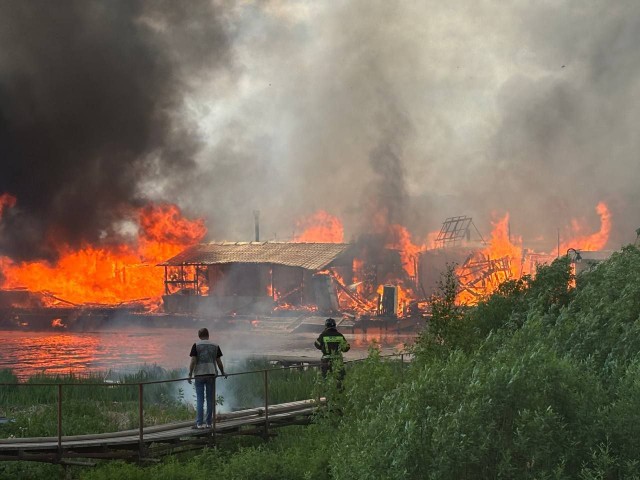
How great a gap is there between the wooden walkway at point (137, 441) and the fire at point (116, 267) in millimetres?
40870

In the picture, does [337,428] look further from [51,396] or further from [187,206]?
[187,206]

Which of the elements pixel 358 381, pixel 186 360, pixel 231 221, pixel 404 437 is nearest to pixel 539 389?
pixel 404 437

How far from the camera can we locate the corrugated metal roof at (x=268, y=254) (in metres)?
49.8

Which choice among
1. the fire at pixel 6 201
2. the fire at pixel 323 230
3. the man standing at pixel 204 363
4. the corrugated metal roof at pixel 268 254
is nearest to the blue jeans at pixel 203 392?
the man standing at pixel 204 363

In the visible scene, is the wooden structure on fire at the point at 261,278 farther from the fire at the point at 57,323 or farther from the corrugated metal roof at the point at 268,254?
the fire at the point at 57,323

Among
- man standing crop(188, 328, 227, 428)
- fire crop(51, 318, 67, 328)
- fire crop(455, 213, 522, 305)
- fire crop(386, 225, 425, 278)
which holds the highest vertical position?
fire crop(386, 225, 425, 278)

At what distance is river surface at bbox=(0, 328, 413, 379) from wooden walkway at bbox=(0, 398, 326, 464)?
12445 millimetres

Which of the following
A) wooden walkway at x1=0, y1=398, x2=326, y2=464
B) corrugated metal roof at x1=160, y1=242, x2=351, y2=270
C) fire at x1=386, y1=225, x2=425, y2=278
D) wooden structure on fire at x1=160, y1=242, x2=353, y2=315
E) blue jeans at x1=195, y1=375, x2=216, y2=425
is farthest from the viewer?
fire at x1=386, y1=225, x2=425, y2=278

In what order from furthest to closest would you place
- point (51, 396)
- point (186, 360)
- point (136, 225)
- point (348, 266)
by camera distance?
1. point (136, 225)
2. point (348, 266)
3. point (186, 360)
4. point (51, 396)

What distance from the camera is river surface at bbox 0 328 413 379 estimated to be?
3497 cm

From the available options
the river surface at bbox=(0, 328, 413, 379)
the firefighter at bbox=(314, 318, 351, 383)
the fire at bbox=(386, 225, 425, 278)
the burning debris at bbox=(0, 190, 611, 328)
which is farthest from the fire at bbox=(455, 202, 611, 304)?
the firefighter at bbox=(314, 318, 351, 383)

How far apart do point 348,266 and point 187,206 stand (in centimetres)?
1807

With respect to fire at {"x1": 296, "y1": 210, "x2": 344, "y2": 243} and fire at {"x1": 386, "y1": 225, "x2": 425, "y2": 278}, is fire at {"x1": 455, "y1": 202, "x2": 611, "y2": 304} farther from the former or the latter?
fire at {"x1": 296, "y1": 210, "x2": 344, "y2": 243}

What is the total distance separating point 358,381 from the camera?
14.4 m
